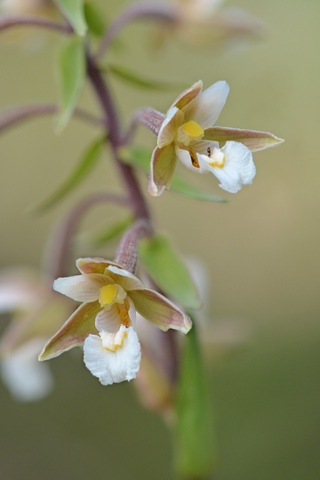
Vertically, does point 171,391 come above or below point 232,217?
above

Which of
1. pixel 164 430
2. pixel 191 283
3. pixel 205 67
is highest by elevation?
pixel 191 283

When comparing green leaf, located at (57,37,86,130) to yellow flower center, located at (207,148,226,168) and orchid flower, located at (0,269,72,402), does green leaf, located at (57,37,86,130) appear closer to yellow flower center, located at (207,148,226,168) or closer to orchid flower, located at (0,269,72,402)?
yellow flower center, located at (207,148,226,168)

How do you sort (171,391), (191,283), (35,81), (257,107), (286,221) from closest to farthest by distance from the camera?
(191,283), (171,391), (257,107), (286,221), (35,81)

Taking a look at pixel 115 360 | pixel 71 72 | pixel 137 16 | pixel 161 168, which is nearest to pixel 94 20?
pixel 137 16

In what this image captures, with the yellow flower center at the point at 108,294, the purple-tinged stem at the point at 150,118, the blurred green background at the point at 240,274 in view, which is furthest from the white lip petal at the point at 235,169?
the blurred green background at the point at 240,274

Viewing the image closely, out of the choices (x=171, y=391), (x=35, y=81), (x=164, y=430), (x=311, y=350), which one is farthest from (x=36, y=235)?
(x=171, y=391)

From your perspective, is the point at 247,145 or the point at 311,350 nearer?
the point at 247,145

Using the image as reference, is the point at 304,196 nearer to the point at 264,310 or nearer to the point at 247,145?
the point at 264,310

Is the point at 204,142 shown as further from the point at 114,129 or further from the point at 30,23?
the point at 30,23
